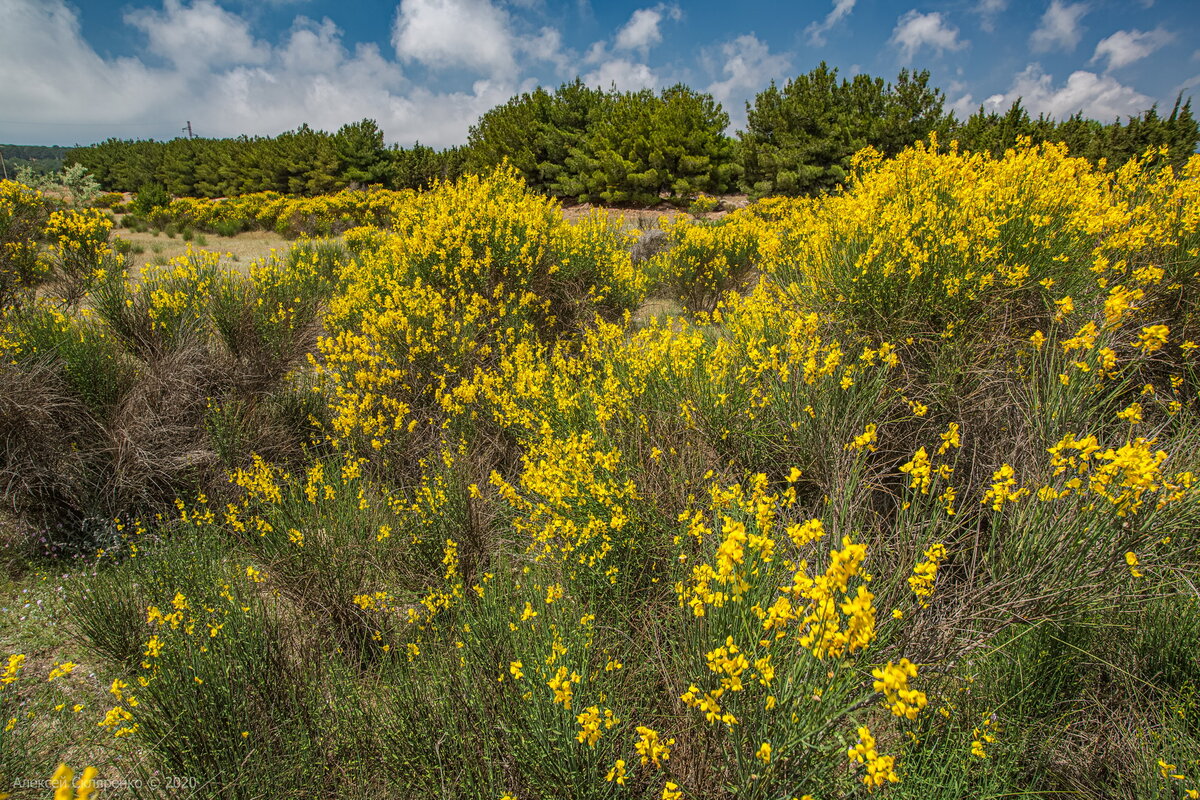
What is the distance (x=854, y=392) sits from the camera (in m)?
2.66

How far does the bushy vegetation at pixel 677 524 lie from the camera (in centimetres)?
158

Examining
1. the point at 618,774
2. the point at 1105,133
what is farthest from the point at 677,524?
the point at 1105,133

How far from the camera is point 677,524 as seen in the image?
2512mm

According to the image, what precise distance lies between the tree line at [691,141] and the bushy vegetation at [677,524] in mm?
12691

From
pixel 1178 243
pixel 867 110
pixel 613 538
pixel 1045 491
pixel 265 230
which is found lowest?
pixel 613 538

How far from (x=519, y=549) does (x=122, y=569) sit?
2.33 m

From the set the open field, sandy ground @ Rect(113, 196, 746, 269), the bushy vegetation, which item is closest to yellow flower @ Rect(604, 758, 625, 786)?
the bushy vegetation

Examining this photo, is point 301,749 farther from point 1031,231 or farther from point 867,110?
point 867,110

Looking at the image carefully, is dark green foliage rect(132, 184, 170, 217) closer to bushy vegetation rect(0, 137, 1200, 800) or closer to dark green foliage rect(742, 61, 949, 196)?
bushy vegetation rect(0, 137, 1200, 800)

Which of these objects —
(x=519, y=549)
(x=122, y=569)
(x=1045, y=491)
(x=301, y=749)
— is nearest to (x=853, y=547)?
(x=1045, y=491)

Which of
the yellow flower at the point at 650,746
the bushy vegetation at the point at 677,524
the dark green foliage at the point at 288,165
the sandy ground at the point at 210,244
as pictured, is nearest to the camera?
the yellow flower at the point at 650,746

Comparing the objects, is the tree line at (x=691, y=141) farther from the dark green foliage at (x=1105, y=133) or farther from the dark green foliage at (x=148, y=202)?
the dark green foliage at (x=148, y=202)

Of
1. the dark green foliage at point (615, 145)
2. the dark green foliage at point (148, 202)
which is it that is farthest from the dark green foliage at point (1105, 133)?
the dark green foliage at point (148, 202)

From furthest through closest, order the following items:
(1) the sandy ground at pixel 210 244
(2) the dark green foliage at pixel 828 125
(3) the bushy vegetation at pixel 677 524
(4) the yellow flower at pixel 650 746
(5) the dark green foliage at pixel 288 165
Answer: (5) the dark green foliage at pixel 288 165 → (2) the dark green foliage at pixel 828 125 → (1) the sandy ground at pixel 210 244 → (3) the bushy vegetation at pixel 677 524 → (4) the yellow flower at pixel 650 746
